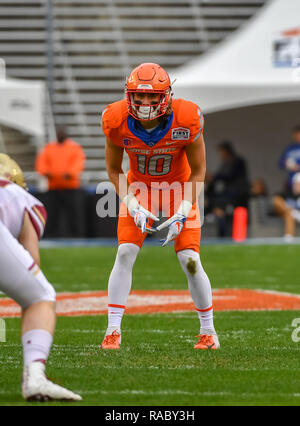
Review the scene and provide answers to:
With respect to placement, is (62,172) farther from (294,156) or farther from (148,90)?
(148,90)

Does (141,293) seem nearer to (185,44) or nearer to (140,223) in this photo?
(140,223)

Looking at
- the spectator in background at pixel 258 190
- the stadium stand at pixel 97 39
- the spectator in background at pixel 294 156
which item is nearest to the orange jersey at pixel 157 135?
the spectator in background at pixel 294 156

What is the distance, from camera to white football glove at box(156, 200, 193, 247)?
18.0 feet

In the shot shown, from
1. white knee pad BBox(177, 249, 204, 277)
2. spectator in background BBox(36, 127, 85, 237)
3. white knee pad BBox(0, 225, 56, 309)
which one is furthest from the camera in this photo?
spectator in background BBox(36, 127, 85, 237)

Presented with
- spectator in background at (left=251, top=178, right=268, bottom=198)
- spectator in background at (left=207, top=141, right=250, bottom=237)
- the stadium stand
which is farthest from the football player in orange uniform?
the stadium stand

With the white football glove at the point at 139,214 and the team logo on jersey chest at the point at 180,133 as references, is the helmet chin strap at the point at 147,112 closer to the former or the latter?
the team logo on jersey chest at the point at 180,133

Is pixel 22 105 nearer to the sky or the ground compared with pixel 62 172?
nearer to the sky

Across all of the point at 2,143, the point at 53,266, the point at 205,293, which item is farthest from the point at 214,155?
the point at 205,293

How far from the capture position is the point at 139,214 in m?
5.54

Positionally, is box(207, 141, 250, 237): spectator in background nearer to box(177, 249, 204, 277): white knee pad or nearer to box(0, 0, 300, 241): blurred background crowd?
box(0, 0, 300, 241): blurred background crowd

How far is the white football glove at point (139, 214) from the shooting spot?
553cm

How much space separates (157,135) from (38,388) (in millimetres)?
2128

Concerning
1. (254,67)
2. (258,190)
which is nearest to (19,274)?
(254,67)

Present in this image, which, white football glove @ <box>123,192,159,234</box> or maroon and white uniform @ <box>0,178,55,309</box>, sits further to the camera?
white football glove @ <box>123,192,159,234</box>
